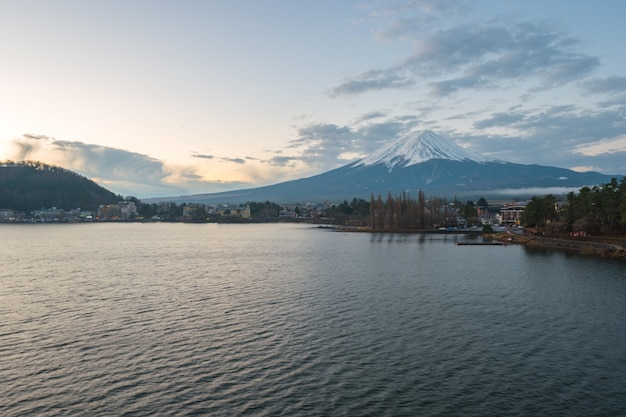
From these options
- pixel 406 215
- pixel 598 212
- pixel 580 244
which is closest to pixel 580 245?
pixel 580 244

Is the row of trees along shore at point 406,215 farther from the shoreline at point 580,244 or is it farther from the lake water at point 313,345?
the lake water at point 313,345

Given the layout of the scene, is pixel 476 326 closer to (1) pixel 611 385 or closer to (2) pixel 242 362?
(1) pixel 611 385

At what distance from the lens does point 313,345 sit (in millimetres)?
21016

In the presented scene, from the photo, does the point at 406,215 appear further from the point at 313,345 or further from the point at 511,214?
the point at 313,345

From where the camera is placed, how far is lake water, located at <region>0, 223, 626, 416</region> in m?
15.1

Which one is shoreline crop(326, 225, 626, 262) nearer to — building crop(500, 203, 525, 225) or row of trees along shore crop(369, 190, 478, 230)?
row of trees along shore crop(369, 190, 478, 230)

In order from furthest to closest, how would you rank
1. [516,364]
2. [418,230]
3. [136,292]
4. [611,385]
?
[418,230]
[136,292]
[516,364]
[611,385]

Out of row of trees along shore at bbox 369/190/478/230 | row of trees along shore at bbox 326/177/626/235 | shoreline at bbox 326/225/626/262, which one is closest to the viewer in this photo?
shoreline at bbox 326/225/626/262

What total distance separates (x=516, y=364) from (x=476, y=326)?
19.3 ft

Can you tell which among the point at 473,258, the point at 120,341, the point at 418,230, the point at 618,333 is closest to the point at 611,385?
the point at 618,333

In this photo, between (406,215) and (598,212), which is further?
(406,215)

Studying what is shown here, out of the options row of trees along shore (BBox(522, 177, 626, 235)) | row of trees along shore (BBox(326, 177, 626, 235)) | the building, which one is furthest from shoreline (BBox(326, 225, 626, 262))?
the building

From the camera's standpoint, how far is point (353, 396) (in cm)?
1549

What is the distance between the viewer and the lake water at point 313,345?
1512 centimetres
